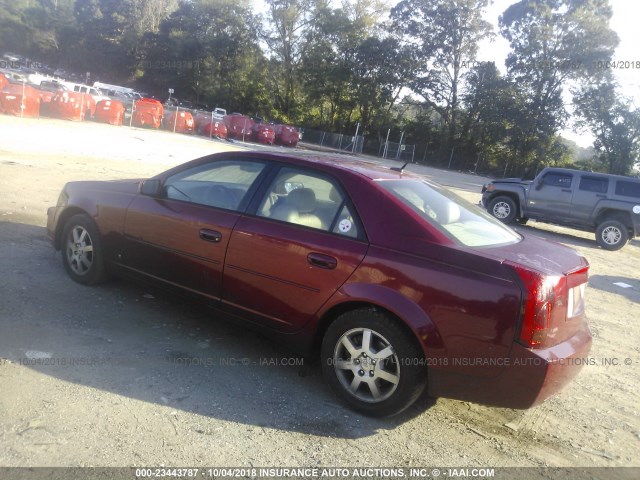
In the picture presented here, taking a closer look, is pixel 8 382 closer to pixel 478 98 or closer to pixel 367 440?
pixel 367 440

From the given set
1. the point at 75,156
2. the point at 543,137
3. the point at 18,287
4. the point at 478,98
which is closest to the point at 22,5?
the point at 478,98

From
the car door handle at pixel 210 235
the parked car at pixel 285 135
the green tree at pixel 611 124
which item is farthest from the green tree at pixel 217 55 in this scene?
the car door handle at pixel 210 235

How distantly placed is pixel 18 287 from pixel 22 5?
9312 centimetres

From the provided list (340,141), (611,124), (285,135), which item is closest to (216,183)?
(285,135)

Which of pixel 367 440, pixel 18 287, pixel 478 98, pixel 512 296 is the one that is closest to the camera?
pixel 512 296

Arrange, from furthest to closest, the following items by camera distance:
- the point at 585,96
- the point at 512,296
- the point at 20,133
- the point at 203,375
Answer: the point at 585,96
the point at 20,133
the point at 203,375
the point at 512,296

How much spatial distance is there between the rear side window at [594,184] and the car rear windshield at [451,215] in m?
10.9

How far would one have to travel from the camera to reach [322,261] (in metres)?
3.68

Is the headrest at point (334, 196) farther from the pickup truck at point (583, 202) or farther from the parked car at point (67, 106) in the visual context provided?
the parked car at point (67, 106)

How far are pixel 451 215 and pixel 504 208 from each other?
39.3 ft

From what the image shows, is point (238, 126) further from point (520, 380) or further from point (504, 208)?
point (520, 380)

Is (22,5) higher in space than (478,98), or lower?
higher

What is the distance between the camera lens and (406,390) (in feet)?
11.2

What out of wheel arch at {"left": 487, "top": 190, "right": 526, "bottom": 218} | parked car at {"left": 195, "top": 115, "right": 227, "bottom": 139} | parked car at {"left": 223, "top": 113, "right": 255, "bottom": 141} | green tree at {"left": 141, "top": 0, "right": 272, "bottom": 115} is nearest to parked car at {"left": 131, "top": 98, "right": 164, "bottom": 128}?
parked car at {"left": 195, "top": 115, "right": 227, "bottom": 139}
